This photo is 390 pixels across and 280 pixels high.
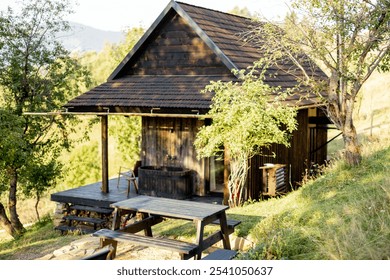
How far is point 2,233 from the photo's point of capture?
57.1 feet

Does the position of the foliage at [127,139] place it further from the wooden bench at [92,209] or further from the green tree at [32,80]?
the wooden bench at [92,209]

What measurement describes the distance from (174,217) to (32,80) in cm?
1025

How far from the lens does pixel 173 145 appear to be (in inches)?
577

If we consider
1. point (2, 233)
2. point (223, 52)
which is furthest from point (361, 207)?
point (2, 233)

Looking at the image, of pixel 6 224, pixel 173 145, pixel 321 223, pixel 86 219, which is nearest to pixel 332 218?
pixel 321 223

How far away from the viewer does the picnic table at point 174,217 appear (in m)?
7.82

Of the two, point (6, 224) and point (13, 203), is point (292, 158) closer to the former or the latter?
point (13, 203)

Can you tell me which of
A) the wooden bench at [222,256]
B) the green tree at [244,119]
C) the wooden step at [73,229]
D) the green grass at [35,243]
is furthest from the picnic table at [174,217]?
the wooden step at [73,229]

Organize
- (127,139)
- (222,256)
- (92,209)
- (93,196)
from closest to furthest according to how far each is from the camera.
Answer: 1. (222,256)
2. (92,209)
3. (93,196)
4. (127,139)

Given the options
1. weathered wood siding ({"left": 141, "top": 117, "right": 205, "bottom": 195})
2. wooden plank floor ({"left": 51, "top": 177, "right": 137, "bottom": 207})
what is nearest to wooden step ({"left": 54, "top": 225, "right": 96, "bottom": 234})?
wooden plank floor ({"left": 51, "top": 177, "right": 137, "bottom": 207})

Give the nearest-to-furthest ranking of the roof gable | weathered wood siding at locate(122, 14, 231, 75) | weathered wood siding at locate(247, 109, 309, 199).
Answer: weathered wood siding at locate(247, 109, 309, 199) → the roof gable → weathered wood siding at locate(122, 14, 231, 75)

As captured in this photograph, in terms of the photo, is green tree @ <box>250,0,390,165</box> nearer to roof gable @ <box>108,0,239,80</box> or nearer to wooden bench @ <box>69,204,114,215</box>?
roof gable @ <box>108,0,239,80</box>

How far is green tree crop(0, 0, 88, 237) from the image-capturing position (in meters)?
16.1

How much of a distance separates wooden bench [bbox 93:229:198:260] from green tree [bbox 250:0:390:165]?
18.8 ft
